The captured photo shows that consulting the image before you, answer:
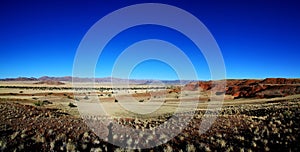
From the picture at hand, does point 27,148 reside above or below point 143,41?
below

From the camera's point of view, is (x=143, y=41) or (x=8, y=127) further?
(x=143, y=41)

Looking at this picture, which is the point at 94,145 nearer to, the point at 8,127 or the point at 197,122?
the point at 8,127

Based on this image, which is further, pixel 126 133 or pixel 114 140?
pixel 126 133

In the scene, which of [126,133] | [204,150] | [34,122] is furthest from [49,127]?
[204,150]

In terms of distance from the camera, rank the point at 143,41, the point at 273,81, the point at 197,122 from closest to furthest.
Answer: the point at 197,122, the point at 143,41, the point at 273,81

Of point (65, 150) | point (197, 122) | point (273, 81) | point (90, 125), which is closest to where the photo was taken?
point (65, 150)

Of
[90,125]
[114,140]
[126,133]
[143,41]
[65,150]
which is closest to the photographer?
[65,150]

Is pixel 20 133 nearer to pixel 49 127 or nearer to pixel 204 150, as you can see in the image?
pixel 49 127

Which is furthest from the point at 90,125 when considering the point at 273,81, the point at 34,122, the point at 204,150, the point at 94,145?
the point at 273,81

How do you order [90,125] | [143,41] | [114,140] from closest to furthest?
[114,140] → [90,125] → [143,41]
